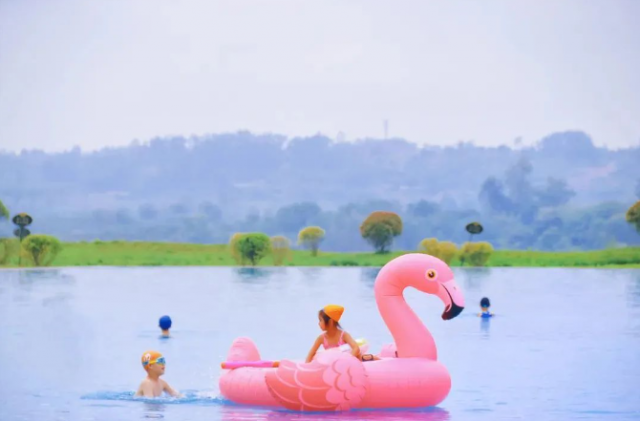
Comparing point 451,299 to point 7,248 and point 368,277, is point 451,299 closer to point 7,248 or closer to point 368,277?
point 368,277

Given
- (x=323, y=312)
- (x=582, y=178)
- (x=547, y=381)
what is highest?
(x=582, y=178)

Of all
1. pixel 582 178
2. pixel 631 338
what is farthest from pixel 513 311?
pixel 582 178

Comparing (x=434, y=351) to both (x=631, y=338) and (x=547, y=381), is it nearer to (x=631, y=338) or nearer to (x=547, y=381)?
(x=547, y=381)

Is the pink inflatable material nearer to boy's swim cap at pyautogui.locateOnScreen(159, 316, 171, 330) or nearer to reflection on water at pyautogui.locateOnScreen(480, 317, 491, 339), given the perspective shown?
boy's swim cap at pyautogui.locateOnScreen(159, 316, 171, 330)

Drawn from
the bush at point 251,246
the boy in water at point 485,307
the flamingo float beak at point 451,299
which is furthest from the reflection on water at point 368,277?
the flamingo float beak at point 451,299

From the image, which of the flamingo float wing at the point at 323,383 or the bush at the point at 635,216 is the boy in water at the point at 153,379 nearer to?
the flamingo float wing at the point at 323,383

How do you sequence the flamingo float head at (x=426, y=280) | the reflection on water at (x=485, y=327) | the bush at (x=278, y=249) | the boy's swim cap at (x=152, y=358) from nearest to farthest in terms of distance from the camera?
1. the flamingo float head at (x=426, y=280)
2. the boy's swim cap at (x=152, y=358)
3. the reflection on water at (x=485, y=327)
4. the bush at (x=278, y=249)

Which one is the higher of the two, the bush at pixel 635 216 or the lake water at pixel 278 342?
the bush at pixel 635 216

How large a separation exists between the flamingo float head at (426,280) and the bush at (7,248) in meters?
29.2

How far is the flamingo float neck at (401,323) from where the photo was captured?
9.41 m

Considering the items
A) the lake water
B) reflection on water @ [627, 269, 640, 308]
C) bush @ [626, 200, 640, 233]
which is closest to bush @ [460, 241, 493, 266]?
reflection on water @ [627, 269, 640, 308]

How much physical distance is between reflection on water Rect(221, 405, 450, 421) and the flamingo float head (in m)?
0.82

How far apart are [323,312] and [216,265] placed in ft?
106

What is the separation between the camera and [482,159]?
70812 mm
